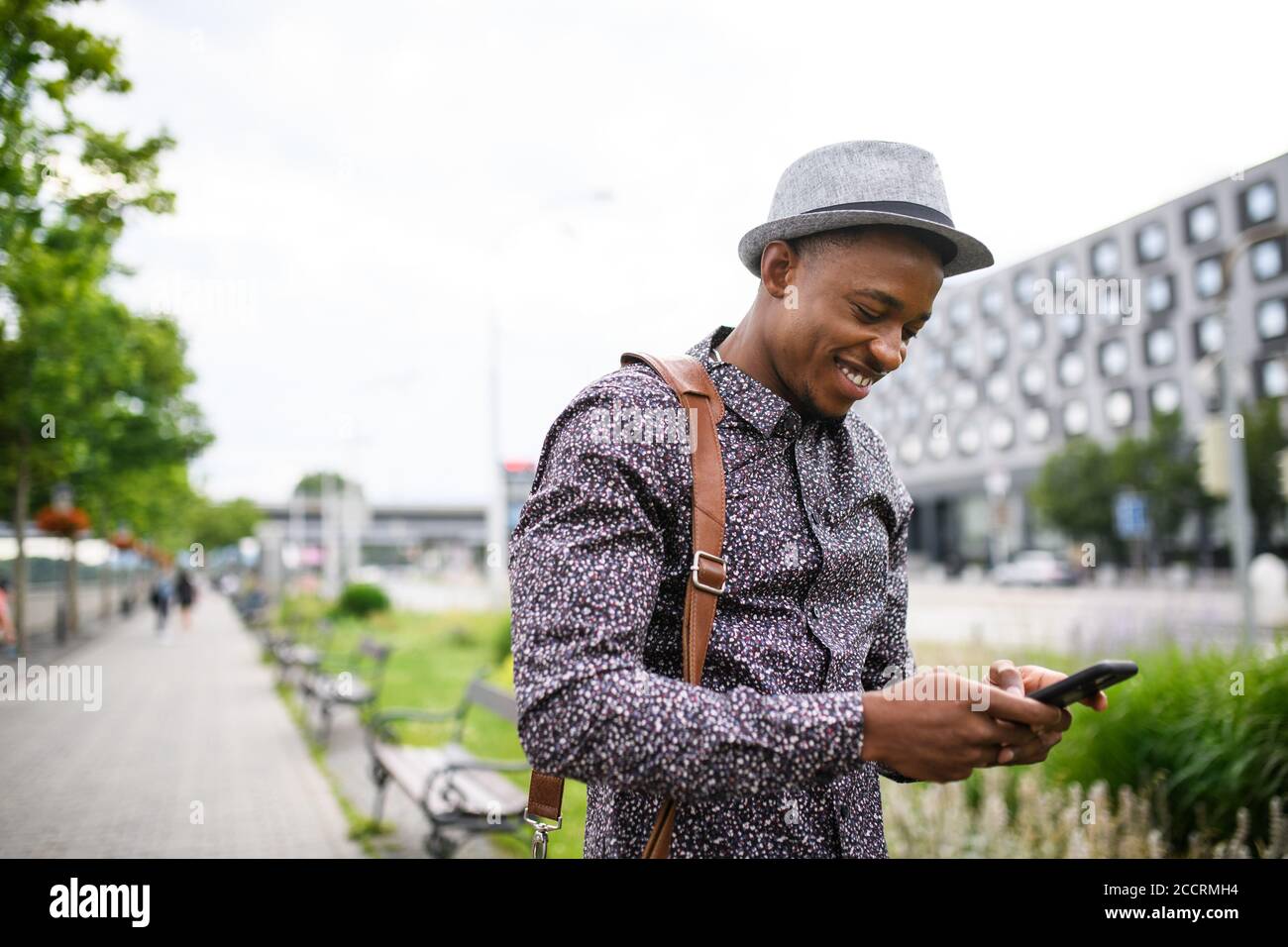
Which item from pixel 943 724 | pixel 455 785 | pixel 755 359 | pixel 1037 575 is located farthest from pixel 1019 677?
pixel 1037 575

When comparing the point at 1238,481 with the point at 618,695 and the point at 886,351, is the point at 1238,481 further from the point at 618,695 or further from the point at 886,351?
the point at 618,695

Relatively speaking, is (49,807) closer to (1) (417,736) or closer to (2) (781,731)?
(1) (417,736)

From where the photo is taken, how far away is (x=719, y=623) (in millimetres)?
1538

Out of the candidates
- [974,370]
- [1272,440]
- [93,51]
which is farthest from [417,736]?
[974,370]

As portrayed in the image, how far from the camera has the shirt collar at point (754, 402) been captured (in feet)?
5.50

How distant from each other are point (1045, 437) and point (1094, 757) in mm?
56603

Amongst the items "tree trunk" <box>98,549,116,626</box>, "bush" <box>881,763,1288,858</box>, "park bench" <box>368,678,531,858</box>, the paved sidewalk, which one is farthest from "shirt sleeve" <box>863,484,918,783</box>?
"tree trunk" <box>98,549,116,626</box>

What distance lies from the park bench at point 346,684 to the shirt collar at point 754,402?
8.69 meters

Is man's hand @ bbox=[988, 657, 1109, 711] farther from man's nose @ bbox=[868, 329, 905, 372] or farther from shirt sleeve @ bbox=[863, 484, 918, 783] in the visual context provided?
man's nose @ bbox=[868, 329, 905, 372]

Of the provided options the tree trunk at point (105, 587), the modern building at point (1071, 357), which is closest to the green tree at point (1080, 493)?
the modern building at point (1071, 357)

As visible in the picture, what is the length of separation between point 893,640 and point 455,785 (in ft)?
13.9

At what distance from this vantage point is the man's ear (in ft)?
5.44

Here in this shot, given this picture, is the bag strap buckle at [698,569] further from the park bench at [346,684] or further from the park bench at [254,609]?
the park bench at [254,609]

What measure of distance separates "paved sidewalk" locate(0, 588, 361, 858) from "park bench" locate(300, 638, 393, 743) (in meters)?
0.42
